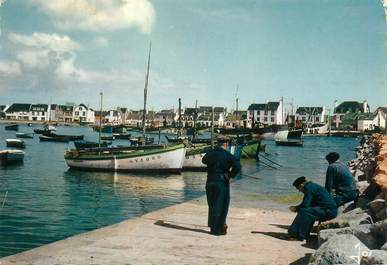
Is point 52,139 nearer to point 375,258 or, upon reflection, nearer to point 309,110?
Result: point 375,258

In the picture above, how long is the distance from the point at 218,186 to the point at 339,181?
8.58 feet

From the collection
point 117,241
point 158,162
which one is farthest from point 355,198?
point 158,162

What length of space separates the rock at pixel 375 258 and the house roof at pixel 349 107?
17652cm

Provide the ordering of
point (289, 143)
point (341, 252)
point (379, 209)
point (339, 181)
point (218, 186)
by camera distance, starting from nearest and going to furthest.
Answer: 1. point (341, 252)
2. point (379, 209)
3. point (218, 186)
4. point (339, 181)
5. point (289, 143)

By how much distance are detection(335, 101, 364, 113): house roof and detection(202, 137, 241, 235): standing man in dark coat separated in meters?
174

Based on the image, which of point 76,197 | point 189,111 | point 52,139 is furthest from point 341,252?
point 189,111

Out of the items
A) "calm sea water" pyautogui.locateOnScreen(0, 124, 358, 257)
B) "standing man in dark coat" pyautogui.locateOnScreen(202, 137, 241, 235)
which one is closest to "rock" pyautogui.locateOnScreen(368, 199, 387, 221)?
"standing man in dark coat" pyautogui.locateOnScreen(202, 137, 241, 235)

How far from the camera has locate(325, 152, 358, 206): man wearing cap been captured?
31.3 feet

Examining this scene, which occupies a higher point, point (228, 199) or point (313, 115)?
point (313, 115)

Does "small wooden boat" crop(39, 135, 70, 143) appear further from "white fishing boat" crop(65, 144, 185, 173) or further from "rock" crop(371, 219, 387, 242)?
"rock" crop(371, 219, 387, 242)

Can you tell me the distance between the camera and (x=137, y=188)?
2694 centimetres

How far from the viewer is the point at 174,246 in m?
7.65

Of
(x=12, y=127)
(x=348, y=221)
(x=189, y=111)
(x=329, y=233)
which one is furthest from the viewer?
(x=189, y=111)

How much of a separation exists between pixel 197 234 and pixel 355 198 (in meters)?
3.43
